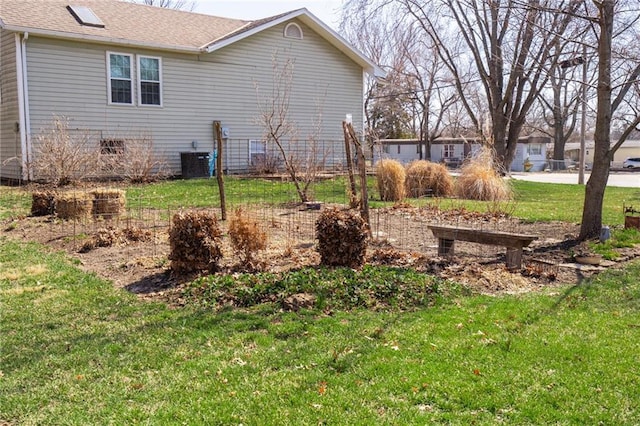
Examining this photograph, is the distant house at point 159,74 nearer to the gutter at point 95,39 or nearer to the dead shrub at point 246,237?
the gutter at point 95,39

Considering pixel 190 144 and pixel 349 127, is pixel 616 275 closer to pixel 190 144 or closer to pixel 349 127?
pixel 349 127

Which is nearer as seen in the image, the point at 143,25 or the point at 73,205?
the point at 73,205

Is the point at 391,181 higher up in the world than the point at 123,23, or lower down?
lower down

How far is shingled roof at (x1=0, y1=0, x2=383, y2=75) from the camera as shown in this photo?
51.3 ft

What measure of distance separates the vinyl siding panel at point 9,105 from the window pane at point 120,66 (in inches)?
103

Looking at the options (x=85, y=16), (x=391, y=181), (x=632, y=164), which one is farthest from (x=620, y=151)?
(x=85, y=16)

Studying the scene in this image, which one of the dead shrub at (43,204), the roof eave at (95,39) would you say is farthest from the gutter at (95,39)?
the dead shrub at (43,204)

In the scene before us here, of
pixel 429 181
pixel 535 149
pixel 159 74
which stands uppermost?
pixel 159 74

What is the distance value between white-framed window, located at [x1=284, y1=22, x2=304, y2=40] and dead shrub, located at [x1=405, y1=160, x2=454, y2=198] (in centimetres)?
796

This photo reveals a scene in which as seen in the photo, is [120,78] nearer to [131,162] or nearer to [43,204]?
[131,162]

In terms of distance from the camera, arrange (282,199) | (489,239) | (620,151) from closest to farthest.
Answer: (489,239)
(282,199)
(620,151)

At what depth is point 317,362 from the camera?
3.93 m

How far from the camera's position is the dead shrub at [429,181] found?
15.2 m

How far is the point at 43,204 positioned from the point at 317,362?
810 cm
